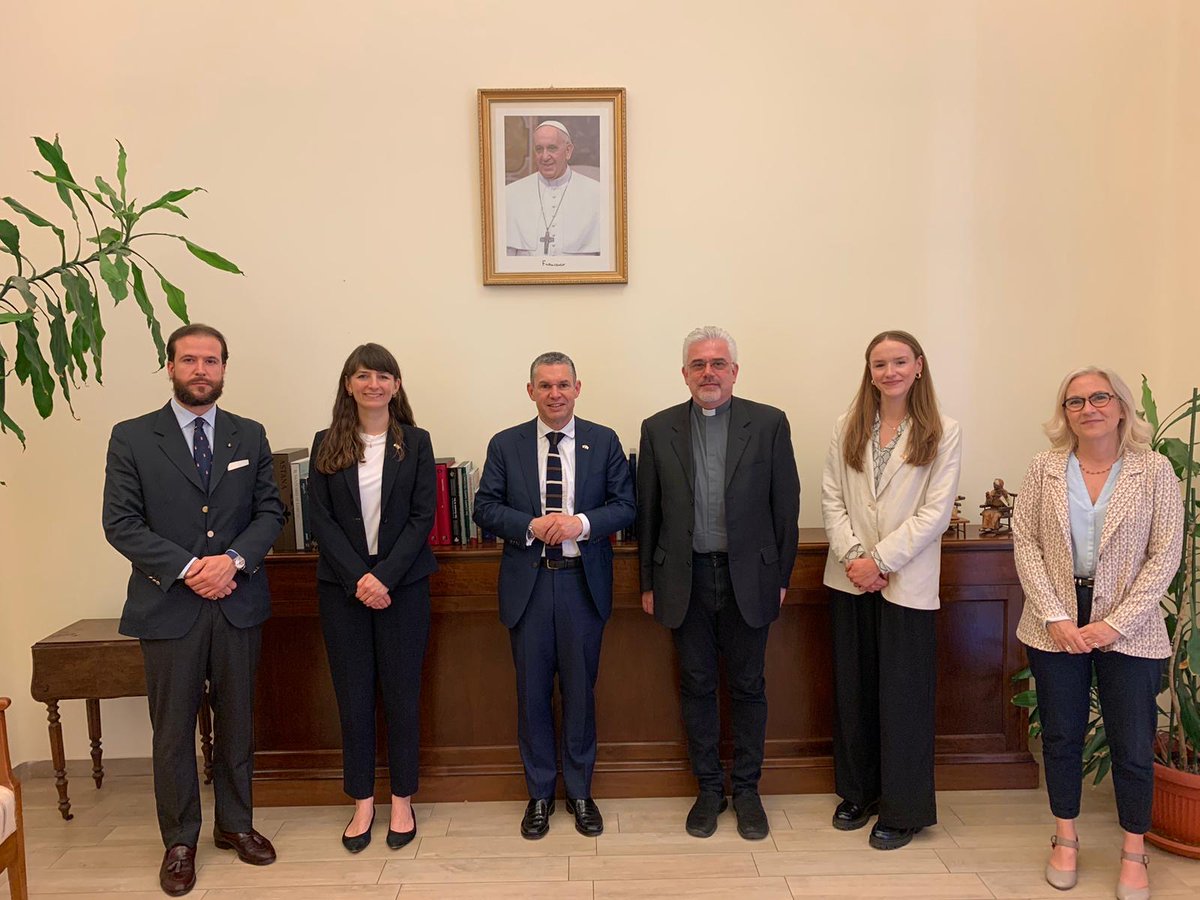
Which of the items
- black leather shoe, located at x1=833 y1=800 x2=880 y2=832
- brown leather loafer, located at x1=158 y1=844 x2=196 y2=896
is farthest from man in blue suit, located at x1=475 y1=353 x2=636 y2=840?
brown leather loafer, located at x1=158 y1=844 x2=196 y2=896

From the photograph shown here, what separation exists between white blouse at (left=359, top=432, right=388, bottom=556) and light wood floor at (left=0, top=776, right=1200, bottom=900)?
1.07 metres

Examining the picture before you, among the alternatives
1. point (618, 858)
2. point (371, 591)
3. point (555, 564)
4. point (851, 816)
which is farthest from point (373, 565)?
point (851, 816)

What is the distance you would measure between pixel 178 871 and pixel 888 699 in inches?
93.3

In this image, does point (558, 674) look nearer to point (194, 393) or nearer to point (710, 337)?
point (710, 337)

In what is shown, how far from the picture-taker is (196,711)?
2.68 meters

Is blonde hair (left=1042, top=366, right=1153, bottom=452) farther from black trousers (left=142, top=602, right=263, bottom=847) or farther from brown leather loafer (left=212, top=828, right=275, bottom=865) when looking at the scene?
brown leather loafer (left=212, top=828, right=275, bottom=865)

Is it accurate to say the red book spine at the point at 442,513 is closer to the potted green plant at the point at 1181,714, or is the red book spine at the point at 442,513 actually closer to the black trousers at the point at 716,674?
the black trousers at the point at 716,674

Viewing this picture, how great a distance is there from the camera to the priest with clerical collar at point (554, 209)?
338 centimetres

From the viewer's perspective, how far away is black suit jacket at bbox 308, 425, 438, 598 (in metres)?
2.75

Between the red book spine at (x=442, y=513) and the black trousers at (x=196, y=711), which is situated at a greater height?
the red book spine at (x=442, y=513)

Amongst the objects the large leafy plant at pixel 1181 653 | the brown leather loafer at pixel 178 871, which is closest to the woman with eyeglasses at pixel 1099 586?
the large leafy plant at pixel 1181 653

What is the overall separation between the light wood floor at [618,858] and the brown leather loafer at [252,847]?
0.03 m

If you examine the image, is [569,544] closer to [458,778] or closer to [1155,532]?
[458,778]

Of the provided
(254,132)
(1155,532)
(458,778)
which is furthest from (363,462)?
(1155,532)
